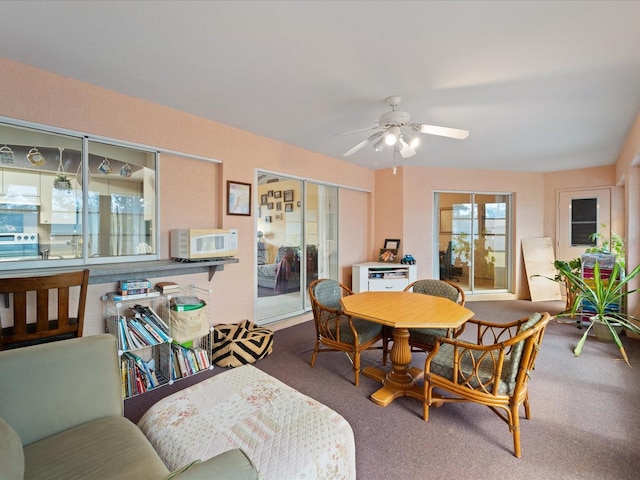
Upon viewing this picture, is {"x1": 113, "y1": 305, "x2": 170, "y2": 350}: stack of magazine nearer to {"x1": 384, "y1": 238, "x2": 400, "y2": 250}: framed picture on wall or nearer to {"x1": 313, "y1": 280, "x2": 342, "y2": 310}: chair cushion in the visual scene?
{"x1": 313, "y1": 280, "x2": 342, "y2": 310}: chair cushion

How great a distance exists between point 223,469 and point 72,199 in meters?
Answer: 2.59

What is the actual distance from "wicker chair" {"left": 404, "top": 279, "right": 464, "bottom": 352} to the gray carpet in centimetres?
31

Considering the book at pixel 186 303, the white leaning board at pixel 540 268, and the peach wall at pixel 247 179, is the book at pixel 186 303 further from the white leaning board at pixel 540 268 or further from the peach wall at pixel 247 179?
the white leaning board at pixel 540 268

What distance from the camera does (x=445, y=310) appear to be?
250 cm

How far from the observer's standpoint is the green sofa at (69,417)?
3.81 ft

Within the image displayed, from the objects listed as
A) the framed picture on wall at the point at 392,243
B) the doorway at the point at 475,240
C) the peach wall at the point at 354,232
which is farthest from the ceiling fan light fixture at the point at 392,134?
the doorway at the point at 475,240

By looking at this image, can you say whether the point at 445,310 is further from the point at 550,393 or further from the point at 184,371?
the point at 184,371

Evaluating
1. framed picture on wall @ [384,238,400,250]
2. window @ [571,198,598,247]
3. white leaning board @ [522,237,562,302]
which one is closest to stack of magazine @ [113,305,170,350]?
framed picture on wall @ [384,238,400,250]

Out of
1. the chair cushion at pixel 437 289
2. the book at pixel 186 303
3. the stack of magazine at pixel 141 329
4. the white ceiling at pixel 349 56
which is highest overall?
the white ceiling at pixel 349 56

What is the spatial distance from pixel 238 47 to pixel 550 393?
3461mm

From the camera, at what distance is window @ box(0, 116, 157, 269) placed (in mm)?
2279

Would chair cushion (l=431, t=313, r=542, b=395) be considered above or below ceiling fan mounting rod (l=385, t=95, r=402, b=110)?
below

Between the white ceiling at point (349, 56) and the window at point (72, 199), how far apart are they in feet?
1.74

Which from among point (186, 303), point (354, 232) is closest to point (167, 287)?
point (186, 303)
